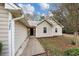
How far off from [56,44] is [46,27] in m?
0.30

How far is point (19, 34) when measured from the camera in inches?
164

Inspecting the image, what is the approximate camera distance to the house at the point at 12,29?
Answer: 4.00 meters

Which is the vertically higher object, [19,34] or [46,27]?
[46,27]

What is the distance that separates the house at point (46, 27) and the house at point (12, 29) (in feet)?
0.35

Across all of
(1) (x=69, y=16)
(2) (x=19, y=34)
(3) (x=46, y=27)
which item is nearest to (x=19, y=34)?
(2) (x=19, y=34)

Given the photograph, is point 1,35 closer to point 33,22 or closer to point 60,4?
point 33,22

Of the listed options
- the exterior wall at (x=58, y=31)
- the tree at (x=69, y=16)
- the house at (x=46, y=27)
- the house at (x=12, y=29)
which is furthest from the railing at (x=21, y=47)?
the tree at (x=69, y=16)

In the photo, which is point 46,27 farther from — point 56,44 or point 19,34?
point 19,34

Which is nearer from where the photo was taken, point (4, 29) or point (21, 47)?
point (4, 29)

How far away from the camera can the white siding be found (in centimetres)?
412

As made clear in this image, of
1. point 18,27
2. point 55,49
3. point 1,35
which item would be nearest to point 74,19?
point 55,49

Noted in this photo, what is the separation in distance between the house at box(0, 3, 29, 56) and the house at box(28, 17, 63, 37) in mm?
108

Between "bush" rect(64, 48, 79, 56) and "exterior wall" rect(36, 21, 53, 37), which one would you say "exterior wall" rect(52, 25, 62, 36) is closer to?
"exterior wall" rect(36, 21, 53, 37)

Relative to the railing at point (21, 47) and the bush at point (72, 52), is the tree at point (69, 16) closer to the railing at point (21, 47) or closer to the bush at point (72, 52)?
the bush at point (72, 52)
